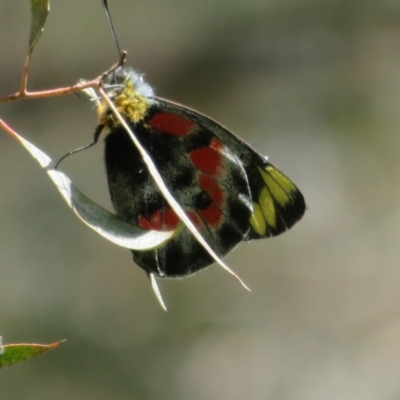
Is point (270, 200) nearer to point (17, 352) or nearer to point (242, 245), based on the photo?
point (17, 352)

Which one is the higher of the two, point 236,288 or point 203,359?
point 236,288

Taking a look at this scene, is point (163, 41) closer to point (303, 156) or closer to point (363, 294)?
point (303, 156)

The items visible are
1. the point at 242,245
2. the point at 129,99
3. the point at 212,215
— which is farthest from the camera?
the point at 242,245

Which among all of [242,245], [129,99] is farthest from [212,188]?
[242,245]

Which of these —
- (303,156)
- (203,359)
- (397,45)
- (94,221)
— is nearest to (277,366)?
(203,359)

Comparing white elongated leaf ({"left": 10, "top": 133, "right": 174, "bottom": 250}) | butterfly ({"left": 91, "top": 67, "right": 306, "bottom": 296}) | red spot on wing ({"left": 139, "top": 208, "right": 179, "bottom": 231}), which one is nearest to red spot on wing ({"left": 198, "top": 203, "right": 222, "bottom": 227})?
butterfly ({"left": 91, "top": 67, "right": 306, "bottom": 296})

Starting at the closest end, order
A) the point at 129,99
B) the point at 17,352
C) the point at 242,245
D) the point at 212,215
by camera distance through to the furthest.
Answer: the point at 17,352 → the point at 129,99 → the point at 212,215 → the point at 242,245

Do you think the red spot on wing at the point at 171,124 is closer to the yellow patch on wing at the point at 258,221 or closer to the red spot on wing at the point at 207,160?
the red spot on wing at the point at 207,160

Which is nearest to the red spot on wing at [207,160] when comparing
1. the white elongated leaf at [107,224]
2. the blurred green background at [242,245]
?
the white elongated leaf at [107,224]
